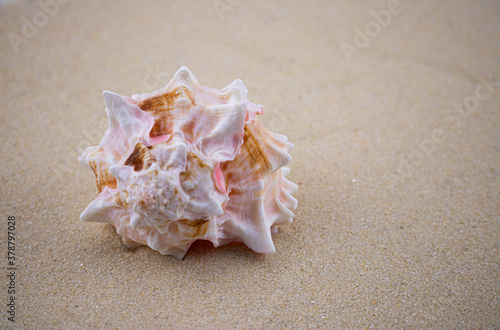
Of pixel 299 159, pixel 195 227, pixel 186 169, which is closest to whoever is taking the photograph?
pixel 186 169

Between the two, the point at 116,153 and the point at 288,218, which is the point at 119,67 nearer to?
the point at 116,153

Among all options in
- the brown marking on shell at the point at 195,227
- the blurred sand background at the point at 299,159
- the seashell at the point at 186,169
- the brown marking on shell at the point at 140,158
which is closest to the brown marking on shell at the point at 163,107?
the seashell at the point at 186,169

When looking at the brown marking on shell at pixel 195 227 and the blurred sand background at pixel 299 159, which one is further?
the blurred sand background at pixel 299 159

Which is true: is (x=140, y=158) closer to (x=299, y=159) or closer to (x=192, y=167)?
(x=192, y=167)

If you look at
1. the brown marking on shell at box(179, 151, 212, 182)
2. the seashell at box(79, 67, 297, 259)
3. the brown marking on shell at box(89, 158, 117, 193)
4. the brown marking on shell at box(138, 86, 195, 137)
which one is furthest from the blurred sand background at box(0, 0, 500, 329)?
the brown marking on shell at box(138, 86, 195, 137)

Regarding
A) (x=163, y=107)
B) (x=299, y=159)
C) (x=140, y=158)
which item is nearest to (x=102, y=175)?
(x=140, y=158)

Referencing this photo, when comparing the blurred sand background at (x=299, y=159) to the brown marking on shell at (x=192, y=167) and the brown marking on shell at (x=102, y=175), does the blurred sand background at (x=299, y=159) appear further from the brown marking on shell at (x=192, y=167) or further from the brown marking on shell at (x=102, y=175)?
the brown marking on shell at (x=192, y=167)
